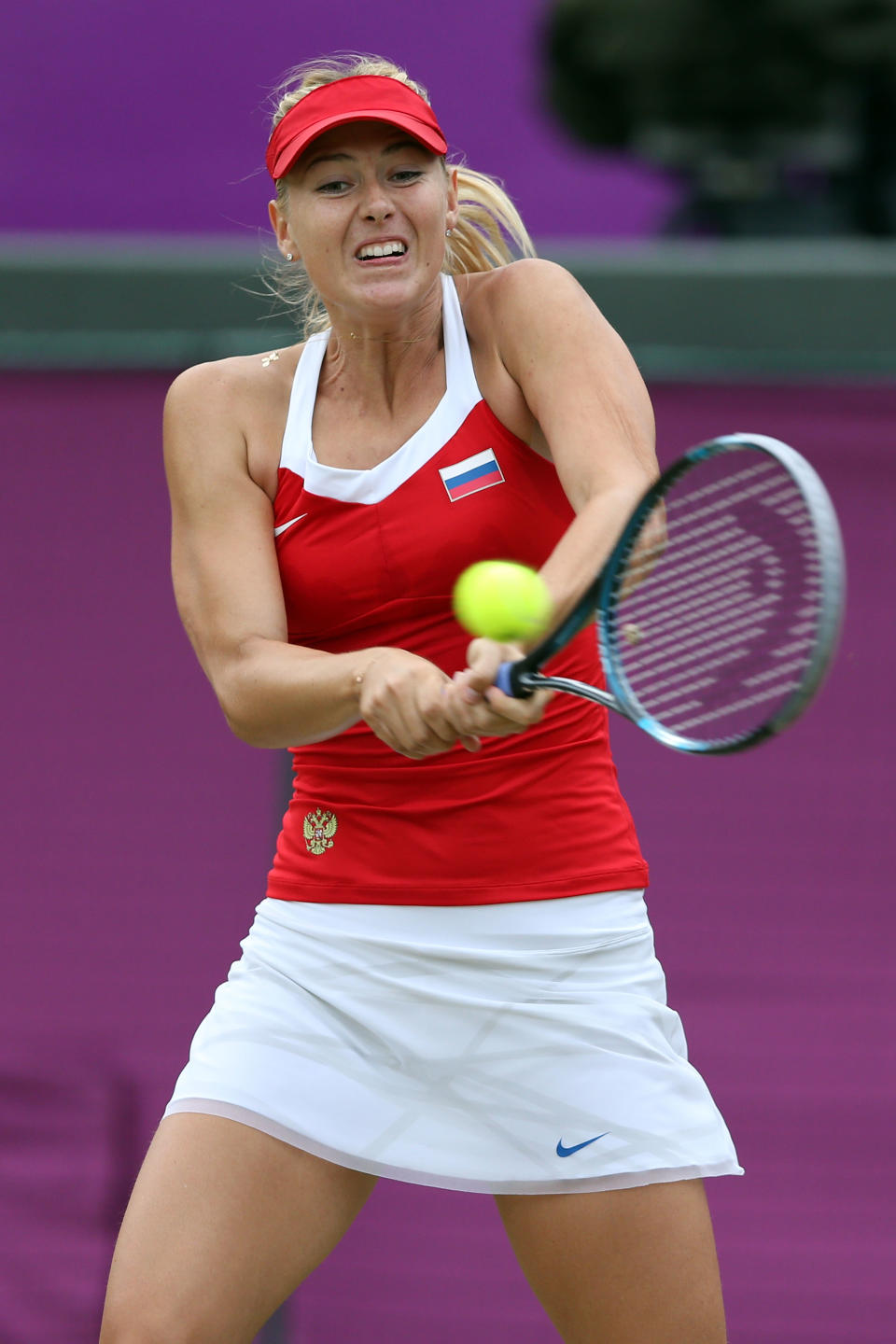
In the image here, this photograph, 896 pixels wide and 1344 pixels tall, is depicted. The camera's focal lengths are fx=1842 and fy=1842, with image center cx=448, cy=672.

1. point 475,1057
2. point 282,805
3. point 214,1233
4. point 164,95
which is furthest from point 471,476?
point 164,95

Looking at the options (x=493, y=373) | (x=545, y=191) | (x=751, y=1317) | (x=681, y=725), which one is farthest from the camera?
(x=545, y=191)

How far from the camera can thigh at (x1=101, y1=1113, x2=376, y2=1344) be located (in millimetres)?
2086

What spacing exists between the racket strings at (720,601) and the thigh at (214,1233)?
70 cm

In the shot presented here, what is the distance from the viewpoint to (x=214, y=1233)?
2.12 metres

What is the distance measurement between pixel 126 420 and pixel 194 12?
2.84 meters

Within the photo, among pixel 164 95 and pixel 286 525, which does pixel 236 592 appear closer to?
pixel 286 525

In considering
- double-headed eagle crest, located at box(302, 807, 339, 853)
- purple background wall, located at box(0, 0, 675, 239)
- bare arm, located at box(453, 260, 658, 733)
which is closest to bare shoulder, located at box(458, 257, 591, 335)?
bare arm, located at box(453, 260, 658, 733)

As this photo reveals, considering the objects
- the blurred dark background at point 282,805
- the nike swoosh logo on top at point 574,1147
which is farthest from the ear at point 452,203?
the nike swoosh logo on top at point 574,1147

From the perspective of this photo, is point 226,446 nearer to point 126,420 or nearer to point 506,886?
point 506,886

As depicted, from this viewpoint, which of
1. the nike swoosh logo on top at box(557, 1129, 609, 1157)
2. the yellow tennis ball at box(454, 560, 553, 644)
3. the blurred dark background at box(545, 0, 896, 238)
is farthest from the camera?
the blurred dark background at box(545, 0, 896, 238)

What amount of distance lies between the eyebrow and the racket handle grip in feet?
2.27

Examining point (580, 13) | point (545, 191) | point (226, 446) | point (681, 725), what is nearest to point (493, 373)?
point (226, 446)

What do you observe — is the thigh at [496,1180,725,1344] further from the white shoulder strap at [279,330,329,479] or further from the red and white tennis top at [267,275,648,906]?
the white shoulder strap at [279,330,329,479]

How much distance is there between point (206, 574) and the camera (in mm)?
2318
